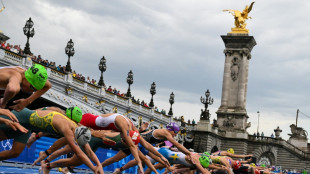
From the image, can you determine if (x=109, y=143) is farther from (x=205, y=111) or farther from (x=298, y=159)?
(x=298, y=159)

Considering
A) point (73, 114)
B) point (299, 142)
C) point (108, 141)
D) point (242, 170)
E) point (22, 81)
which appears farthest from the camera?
point (299, 142)

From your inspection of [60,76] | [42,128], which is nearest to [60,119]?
[42,128]

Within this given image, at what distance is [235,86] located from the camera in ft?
230

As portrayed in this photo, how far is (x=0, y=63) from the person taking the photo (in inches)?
1332

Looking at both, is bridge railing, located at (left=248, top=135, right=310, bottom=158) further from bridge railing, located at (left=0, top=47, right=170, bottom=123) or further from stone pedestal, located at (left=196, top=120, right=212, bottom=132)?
bridge railing, located at (left=0, top=47, right=170, bottom=123)

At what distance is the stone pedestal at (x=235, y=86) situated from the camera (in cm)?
6852

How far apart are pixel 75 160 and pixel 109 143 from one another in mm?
1773

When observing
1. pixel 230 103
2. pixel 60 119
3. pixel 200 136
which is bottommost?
pixel 60 119

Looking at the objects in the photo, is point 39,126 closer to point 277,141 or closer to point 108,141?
point 108,141

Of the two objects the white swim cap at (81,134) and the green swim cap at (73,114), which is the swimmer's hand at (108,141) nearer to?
the green swim cap at (73,114)

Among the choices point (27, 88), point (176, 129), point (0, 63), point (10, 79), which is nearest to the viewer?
point (10, 79)

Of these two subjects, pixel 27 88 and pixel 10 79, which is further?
pixel 27 88

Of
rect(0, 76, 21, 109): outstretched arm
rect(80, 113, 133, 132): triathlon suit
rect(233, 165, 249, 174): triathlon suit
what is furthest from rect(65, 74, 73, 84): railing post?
rect(0, 76, 21, 109): outstretched arm

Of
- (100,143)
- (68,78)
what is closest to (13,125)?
(100,143)
